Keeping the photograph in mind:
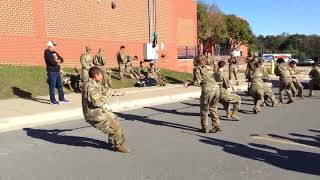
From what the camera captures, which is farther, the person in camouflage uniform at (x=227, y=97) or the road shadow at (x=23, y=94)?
the road shadow at (x=23, y=94)

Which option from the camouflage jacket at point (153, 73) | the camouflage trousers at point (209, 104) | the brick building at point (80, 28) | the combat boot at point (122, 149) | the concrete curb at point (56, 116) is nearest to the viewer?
the combat boot at point (122, 149)

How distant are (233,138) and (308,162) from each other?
91.7 inches

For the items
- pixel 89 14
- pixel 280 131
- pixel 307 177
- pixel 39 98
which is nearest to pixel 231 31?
pixel 89 14

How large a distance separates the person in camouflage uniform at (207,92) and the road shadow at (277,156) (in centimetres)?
98

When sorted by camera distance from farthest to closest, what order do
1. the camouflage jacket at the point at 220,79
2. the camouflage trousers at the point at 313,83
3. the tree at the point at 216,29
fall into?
the tree at the point at 216,29 < the camouflage trousers at the point at 313,83 < the camouflage jacket at the point at 220,79

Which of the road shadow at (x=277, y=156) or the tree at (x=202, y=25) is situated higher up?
the tree at (x=202, y=25)

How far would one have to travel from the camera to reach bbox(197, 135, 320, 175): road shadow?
788cm

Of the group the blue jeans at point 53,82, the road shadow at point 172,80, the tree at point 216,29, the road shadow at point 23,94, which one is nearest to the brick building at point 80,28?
the road shadow at point 172,80

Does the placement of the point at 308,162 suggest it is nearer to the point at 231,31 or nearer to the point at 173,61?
the point at 173,61

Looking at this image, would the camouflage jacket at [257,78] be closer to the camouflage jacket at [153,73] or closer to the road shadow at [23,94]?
the road shadow at [23,94]

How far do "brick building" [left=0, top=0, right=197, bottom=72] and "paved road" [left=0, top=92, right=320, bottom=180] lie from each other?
1024 centimetres

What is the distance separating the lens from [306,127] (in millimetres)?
11984

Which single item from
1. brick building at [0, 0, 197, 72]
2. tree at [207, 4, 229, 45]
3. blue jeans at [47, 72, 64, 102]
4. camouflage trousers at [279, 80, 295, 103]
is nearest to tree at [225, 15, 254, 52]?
tree at [207, 4, 229, 45]

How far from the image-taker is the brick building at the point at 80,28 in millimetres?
21984
